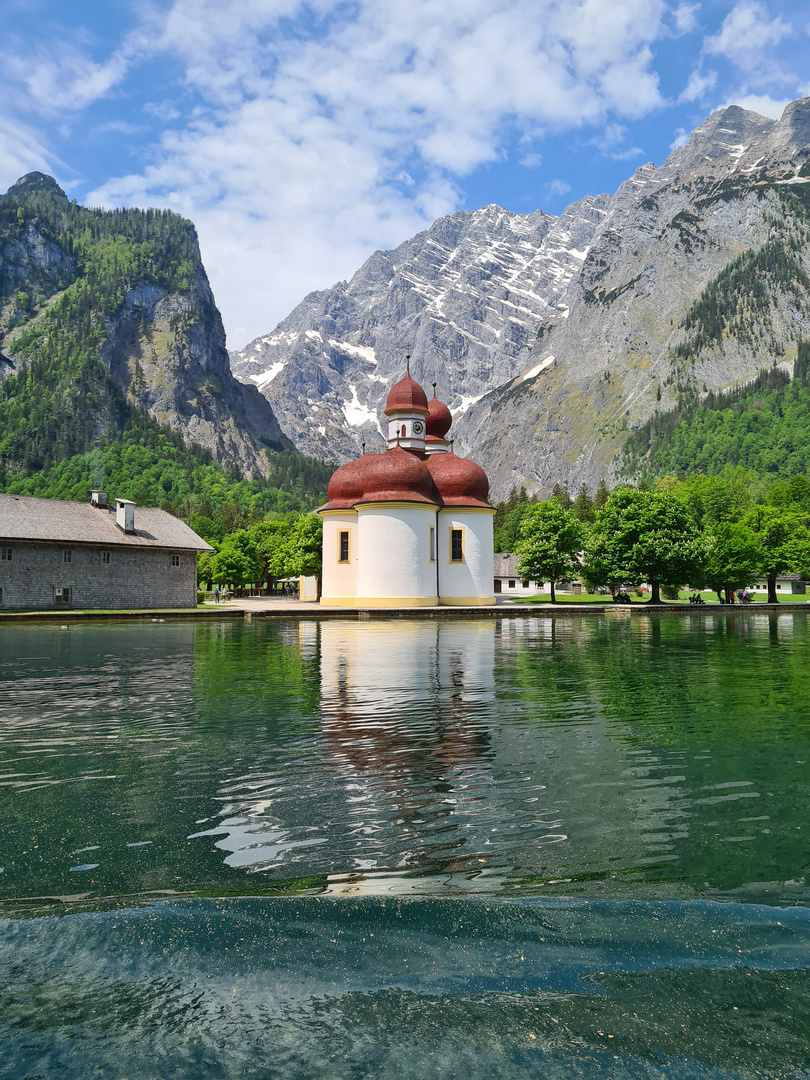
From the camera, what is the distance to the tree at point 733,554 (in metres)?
64.8

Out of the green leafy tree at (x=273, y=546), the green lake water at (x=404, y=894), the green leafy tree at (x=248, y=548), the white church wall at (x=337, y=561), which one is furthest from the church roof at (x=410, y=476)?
the green lake water at (x=404, y=894)

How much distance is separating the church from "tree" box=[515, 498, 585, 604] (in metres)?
7.92

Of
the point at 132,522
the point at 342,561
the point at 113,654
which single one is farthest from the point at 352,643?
the point at 132,522

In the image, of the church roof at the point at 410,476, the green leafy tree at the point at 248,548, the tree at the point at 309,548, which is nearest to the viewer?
the church roof at the point at 410,476

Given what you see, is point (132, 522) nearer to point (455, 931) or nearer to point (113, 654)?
point (113, 654)

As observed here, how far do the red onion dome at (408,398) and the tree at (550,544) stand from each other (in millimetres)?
13703

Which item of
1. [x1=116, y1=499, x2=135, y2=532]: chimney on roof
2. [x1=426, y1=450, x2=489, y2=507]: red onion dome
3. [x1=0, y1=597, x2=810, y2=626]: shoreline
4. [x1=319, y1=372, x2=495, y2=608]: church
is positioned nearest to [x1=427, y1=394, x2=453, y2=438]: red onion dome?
[x1=319, y1=372, x2=495, y2=608]: church

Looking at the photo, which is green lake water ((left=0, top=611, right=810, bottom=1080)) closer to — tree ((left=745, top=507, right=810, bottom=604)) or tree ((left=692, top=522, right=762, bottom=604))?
tree ((left=692, top=522, right=762, bottom=604))

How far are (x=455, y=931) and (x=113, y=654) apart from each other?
2036cm

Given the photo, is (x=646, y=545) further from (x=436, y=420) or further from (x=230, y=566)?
(x=230, y=566)

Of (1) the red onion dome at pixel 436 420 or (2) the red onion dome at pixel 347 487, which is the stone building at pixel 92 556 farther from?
(1) the red onion dome at pixel 436 420

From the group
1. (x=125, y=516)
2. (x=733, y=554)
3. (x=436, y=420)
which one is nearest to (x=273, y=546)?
(x=436, y=420)

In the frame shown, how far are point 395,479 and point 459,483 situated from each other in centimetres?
648

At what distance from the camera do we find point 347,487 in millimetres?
56438
